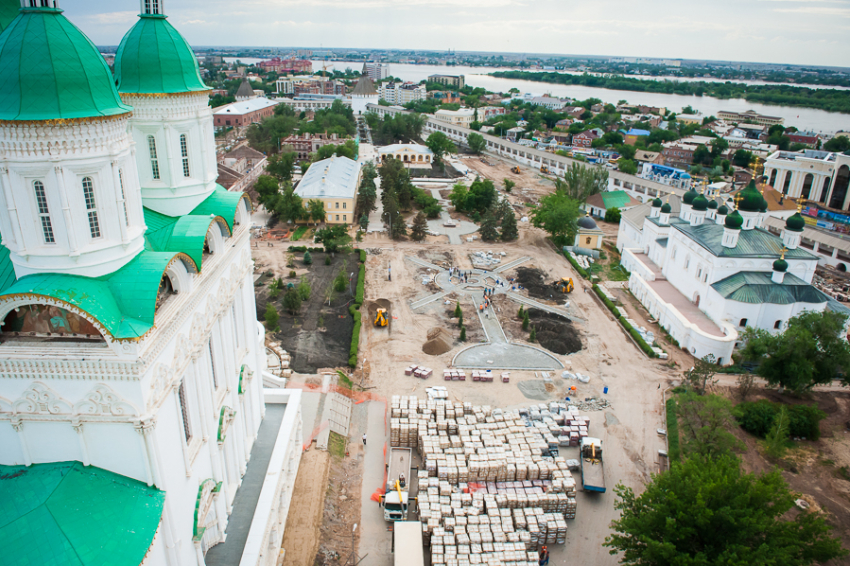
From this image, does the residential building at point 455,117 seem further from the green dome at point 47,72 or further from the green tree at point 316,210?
the green dome at point 47,72

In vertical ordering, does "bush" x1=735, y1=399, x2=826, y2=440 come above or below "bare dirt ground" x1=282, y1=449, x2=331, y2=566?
above

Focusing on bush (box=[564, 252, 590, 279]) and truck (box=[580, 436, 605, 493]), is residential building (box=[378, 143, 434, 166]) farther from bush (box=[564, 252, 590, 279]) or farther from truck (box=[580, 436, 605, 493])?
truck (box=[580, 436, 605, 493])

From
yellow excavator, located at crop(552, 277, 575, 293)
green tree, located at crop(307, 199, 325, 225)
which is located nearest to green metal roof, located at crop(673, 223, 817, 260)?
yellow excavator, located at crop(552, 277, 575, 293)

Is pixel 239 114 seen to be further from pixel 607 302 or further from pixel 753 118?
pixel 753 118

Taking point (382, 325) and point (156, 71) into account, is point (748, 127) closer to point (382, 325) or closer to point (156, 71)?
point (382, 325)

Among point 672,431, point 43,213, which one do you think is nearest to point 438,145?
point 672,431

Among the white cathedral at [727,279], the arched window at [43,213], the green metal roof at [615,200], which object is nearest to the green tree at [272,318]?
the arched window at [43,213]
